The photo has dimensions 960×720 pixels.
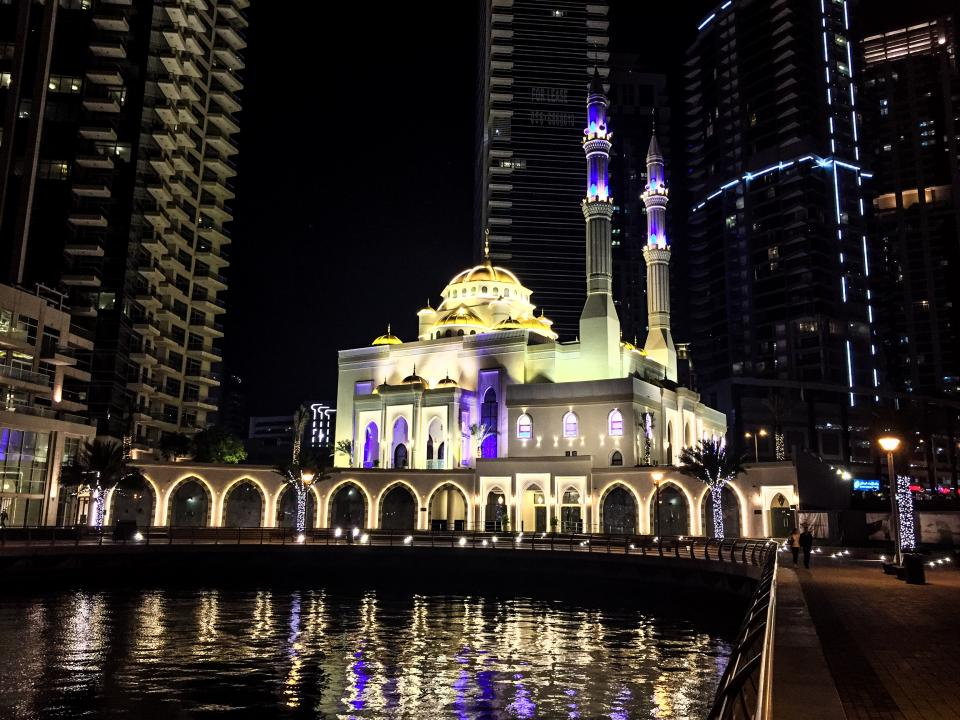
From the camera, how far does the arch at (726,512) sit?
171 ft

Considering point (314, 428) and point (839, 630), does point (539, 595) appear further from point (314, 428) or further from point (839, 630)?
point (314, 428)

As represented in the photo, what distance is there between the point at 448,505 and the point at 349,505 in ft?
24.8

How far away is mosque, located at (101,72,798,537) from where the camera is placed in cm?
5575

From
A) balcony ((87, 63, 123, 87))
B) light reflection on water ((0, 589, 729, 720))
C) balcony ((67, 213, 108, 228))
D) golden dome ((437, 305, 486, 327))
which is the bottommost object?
light reflection on water ((0, 589, 729, 720))

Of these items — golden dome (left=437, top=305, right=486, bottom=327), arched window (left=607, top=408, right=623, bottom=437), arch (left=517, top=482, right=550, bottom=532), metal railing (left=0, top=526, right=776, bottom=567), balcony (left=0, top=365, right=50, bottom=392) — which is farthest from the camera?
golden dome (left=437, top=305, right=486, bottom=327)

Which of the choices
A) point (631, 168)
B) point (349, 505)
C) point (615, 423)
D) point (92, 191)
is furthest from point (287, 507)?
point (631, 168)

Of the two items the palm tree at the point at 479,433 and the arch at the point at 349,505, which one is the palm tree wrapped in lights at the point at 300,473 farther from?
the palm tree at the point at 479,433

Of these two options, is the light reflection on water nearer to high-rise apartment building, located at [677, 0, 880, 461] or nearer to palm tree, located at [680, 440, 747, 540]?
palm tree, located at [680, 440, 747, 540]

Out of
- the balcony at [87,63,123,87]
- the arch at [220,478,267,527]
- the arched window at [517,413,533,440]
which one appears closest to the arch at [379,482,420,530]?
the arch at [220,478,267,527]

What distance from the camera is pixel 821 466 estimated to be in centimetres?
5344

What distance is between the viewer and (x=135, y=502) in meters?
56.0

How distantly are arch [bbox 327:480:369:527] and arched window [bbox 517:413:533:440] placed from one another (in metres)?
13.7

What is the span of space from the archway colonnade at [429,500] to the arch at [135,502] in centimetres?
7

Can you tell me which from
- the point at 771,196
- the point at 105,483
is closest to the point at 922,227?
the point at 771,196
